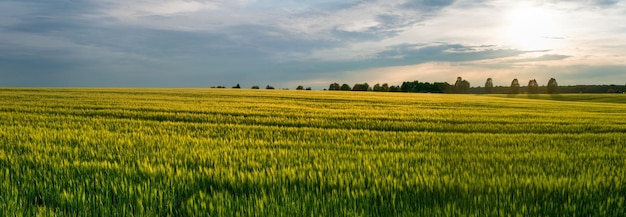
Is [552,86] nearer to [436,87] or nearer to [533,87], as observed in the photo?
[533,87]

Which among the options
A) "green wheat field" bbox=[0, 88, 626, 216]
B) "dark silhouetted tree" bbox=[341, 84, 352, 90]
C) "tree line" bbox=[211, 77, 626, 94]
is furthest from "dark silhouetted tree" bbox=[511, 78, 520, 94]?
"green wheat field" bbox=[0, 88, 626, 216]

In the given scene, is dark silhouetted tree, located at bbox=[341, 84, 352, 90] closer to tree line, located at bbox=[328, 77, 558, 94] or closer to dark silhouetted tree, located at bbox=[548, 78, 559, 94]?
tree line, located at bbox=[328, 77, 558, 94]

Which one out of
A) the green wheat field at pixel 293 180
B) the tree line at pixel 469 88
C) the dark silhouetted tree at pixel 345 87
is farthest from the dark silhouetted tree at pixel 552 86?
the green wheat field at pixel 293 180

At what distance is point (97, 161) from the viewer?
22.5 ft

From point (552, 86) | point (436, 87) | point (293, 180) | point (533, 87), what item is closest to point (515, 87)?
point (533, 87)

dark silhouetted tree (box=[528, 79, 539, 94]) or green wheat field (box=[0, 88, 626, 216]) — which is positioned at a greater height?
dark silhouetted tree (box=[528, 79, 539, 94])

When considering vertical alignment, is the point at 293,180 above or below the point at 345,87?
below

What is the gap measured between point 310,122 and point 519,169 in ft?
31.0

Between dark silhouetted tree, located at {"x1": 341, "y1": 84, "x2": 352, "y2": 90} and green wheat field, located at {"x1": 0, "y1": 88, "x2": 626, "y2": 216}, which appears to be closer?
green wheat field, located at {"x1": 0, "y1": 88, "x2": 626, "y2": 216}

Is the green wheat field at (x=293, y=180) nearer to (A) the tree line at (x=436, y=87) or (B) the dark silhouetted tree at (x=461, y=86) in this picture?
(A) the tree line at (x=436, y=87)

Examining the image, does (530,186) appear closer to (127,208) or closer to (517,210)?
(517,210)

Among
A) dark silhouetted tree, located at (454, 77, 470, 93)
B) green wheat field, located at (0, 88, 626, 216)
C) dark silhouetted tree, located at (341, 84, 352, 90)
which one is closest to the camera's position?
green wheat field, located at (0, 88, 626, 216)

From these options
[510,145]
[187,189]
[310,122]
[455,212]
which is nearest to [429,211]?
[455,212]

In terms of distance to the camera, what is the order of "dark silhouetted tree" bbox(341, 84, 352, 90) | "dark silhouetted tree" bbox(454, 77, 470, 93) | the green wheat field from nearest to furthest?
the green wheat field
"dark silhouetted tree" bbox(341, 84, 352, 90)
"dark silhouetted tree" bbox(454, 77, 470, 93)
